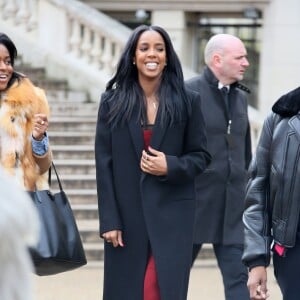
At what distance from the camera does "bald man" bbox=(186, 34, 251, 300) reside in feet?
23.5

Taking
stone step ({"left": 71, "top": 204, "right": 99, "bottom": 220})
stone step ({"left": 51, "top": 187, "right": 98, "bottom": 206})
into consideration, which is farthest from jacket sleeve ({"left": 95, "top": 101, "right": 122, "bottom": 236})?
stone step ({"left": 51, "top": 187, "right": 98, "bottom": 206})

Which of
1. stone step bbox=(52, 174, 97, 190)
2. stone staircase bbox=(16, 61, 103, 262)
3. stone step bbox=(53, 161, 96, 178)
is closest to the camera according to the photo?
stone staircase bbox=(16, 61, 103, 262)

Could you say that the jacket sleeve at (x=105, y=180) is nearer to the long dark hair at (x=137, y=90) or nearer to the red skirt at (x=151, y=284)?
the long dark hair at (x=137, y=90)

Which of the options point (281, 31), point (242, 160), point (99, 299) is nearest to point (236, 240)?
point (242, 160)

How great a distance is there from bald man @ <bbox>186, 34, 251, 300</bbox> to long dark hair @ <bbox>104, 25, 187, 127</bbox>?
1.51 meters

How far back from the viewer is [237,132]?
23.8 feet

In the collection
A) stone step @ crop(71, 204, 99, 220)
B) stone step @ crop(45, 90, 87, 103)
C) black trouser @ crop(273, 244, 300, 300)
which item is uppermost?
black trouser @ crop(273, 244, 300, 300)

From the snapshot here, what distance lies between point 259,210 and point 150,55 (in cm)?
129

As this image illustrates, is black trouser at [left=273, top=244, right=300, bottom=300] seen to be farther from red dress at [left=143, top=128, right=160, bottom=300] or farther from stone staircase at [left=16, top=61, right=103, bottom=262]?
stone staircase at [left=16, top=61, right=103, bottom=262]

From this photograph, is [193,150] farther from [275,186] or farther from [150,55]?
[275,186]

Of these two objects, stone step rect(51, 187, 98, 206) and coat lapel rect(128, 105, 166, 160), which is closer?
coat lapel rect(128, 105, 166, 160)

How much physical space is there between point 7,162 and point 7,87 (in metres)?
0.43

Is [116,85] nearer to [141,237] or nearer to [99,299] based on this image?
[141,237]

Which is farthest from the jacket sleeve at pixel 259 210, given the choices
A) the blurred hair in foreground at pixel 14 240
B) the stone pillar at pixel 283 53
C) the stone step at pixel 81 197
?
the stone pillar at pixel 283 53
